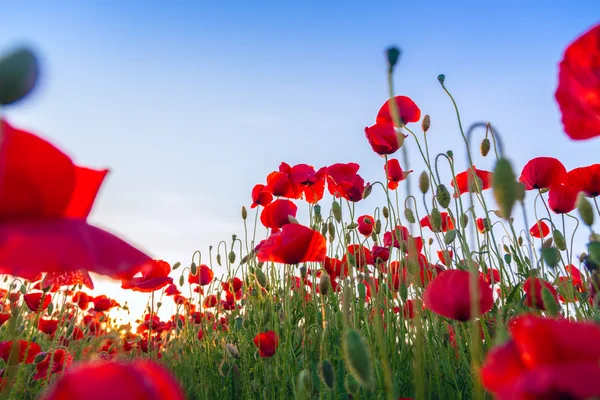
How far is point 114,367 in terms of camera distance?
1.27ft

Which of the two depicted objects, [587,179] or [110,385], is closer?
[110,385]

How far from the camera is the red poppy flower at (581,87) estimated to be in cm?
80

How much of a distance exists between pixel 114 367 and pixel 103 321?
20.5 feet

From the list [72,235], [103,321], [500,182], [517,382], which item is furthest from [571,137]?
[103,321]

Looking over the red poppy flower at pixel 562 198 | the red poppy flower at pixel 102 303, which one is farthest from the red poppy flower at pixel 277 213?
the red poppy flower at pixel 102 303

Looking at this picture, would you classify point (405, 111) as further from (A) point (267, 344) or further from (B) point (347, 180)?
(A) point (267, 344)

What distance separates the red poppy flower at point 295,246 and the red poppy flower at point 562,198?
1246mm

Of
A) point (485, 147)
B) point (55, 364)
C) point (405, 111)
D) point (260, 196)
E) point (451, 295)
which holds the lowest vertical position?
point (55, 364)

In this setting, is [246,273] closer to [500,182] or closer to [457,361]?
[457,361]

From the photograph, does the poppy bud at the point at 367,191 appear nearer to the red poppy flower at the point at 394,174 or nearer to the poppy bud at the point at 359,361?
the red poppy flower at the point at 394,174

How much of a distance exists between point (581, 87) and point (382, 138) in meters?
1.42

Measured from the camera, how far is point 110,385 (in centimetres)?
37

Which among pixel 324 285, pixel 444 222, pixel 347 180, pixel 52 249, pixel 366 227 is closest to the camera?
pixel 52 249

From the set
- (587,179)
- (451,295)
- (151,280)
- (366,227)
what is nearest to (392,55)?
(451,295)
